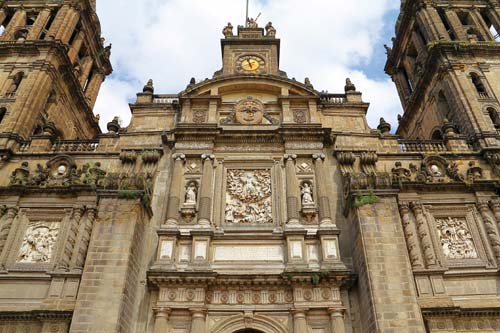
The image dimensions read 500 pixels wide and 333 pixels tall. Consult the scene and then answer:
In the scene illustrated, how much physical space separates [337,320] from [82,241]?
8605 millimetres

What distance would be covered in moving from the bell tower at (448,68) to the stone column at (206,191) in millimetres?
10633

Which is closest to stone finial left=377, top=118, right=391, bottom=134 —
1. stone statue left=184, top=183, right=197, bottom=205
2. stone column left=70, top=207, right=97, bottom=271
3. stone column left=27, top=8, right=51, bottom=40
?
stone statue left=184, top=183, right=197, bottom=205

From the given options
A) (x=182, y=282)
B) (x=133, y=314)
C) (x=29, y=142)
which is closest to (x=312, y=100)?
(x=182, y=282)

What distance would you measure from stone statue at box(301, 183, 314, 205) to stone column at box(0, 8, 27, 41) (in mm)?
18074

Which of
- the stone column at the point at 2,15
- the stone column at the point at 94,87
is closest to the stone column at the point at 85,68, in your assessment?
the stone column at the point at 94,87

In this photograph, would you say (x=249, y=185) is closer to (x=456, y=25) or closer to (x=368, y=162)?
(x=368, y=162)

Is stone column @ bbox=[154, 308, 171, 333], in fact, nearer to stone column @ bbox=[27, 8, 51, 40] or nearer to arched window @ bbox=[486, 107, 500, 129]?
arched window @ bbox=[486, 107, 500, 129]

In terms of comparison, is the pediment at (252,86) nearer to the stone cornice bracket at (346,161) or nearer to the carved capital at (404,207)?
the stone cornice bracket at (346,161)

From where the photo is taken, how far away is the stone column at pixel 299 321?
42.3 feet

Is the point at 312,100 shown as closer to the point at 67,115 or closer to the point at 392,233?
the point at 392,233

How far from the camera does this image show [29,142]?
61.2 ft

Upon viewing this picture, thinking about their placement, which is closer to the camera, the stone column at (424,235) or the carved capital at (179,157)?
the stone column at (424,235)

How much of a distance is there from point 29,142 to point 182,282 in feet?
33.1

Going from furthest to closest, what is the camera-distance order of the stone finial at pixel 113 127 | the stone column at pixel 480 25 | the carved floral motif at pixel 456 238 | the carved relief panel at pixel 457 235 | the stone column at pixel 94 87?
the stone column at pixel 94 87, the stone column at pixel 480 25, the stone finial at pixel 113 127, the carved floral motif at pixel 456 238, the carved relief panel at pixel 457 235
